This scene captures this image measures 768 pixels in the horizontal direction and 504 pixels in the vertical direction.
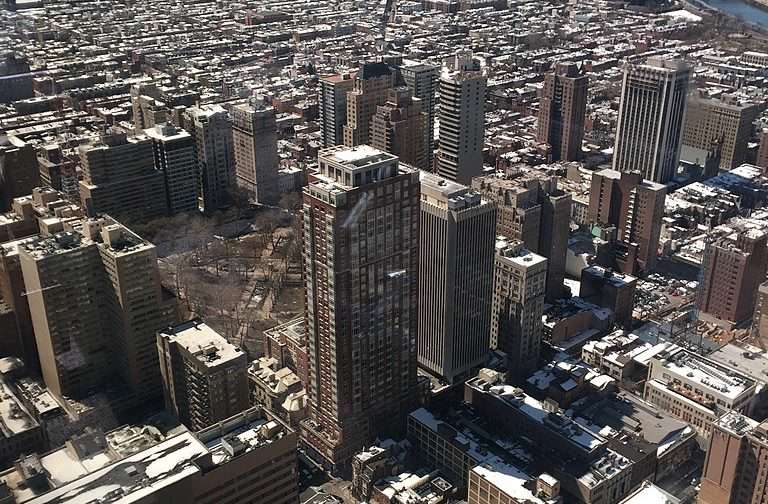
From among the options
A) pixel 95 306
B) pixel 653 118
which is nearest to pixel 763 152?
pixel 653 118

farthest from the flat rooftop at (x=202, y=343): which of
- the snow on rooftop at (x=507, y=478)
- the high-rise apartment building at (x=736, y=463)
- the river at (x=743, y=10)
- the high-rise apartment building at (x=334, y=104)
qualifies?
the river at (x=743, y=10)

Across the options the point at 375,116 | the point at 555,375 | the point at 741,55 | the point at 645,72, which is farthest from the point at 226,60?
the point at 555,375

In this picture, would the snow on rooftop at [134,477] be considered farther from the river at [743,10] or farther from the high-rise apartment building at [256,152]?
the river at [743,10]

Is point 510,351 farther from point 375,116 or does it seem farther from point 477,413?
point 375,116

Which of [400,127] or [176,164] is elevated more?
[400,127]

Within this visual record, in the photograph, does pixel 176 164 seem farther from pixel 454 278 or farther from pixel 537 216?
pixel 454 278
